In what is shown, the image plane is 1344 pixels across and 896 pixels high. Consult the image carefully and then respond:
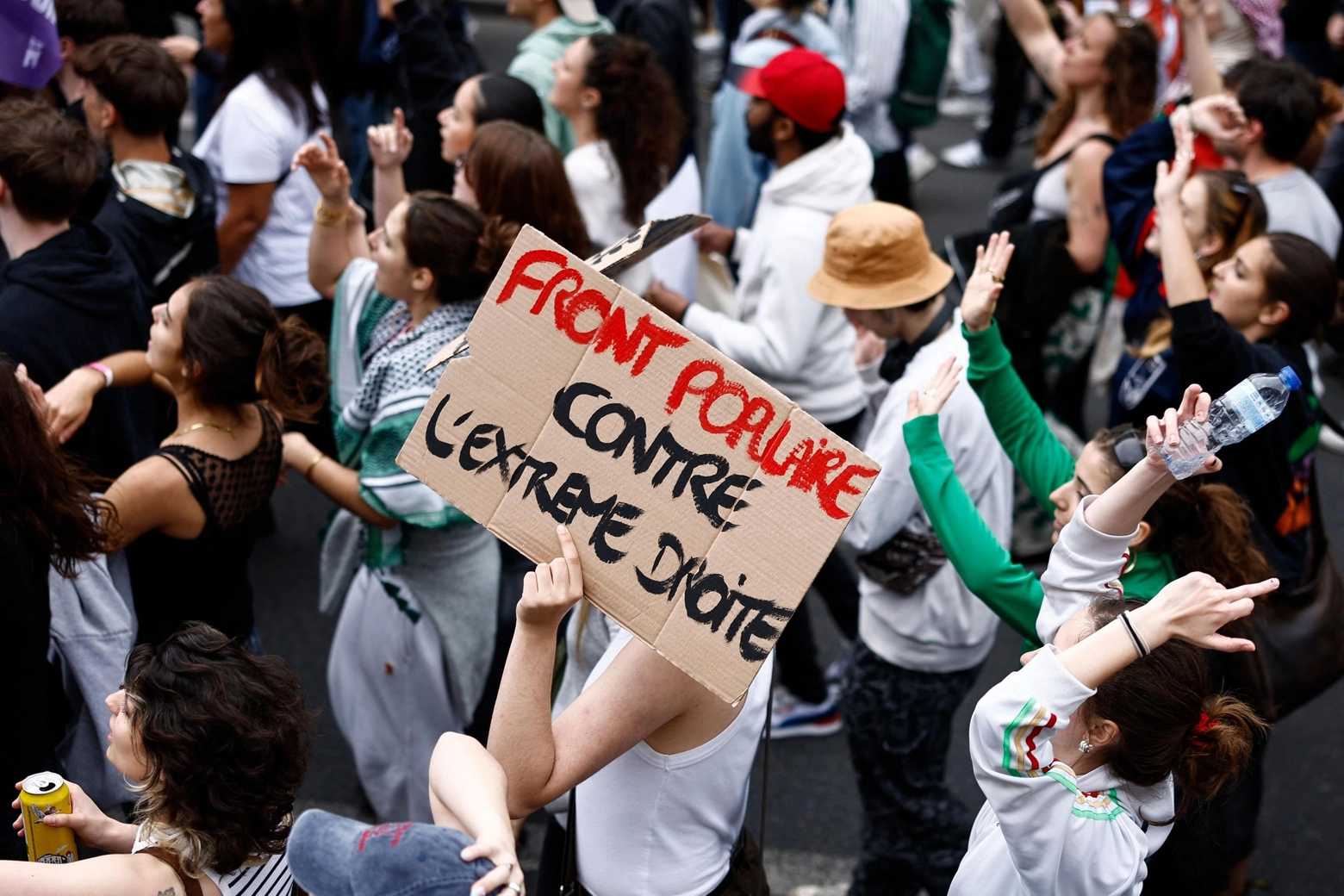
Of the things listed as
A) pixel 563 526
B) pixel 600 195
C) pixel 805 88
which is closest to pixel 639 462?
pixel 563 526

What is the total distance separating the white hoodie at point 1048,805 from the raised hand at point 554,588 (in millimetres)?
600

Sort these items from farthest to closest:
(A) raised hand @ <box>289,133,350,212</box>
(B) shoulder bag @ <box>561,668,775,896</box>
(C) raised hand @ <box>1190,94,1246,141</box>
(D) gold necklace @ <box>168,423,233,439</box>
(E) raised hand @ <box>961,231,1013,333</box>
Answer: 1. (C) raised hand @ <box>1190,94,1246,141</box>
2. (A) raised hand @ <box>289,133,350,212</box>
3. (D) gold necklace @ <box>168,423,233,439</box>
4. (E) raised hand @ <box>961,231,1013,333</box>
5. (B) shoulder bag @ <box>561,668,775,896</box>

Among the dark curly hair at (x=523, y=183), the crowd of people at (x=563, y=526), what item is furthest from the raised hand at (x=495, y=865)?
the dark curly hair at (x=523, y=183)

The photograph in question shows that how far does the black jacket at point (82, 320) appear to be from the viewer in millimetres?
3049

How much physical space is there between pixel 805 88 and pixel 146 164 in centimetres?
205

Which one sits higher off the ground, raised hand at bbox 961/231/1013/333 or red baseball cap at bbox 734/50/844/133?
raised hand at bbox 961/231/1013/333

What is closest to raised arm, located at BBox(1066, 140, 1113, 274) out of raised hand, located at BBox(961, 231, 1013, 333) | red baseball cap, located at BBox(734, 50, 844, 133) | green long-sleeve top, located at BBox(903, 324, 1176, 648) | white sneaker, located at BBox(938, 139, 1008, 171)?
red baseball cap, located at BBox(734, 50, 844, 133)

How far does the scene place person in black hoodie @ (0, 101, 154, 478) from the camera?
3053 millimetres

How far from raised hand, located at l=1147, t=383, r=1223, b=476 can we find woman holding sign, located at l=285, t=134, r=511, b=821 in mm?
1689

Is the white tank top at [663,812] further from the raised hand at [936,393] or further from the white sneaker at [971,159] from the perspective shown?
the white sneaker at [971,159]

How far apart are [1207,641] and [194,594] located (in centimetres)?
212

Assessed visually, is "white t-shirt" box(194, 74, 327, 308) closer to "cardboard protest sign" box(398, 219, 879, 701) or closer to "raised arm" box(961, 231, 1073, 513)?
"raised arm" box(961, 231, 1073, 513)

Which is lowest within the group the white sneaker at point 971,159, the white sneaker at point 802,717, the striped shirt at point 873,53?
the white sneaker at point 971,159

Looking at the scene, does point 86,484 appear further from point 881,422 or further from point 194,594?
point 881,422
